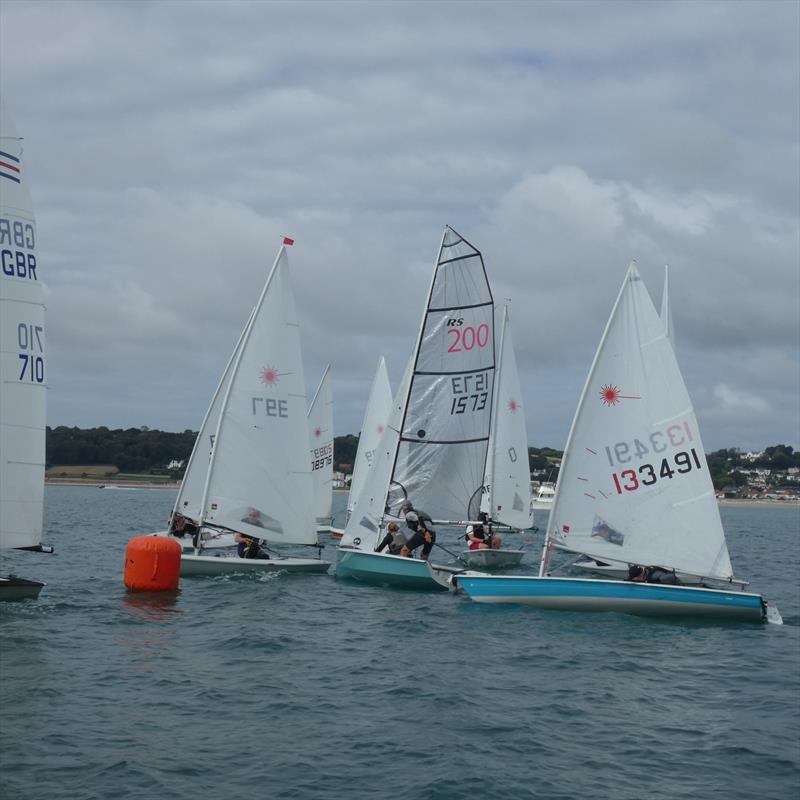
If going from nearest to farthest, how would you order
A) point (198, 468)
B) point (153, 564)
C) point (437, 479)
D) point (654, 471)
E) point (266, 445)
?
point (654, 471) → point (153, 564) → point (437, 479) → point (266, 445) → point (198, 468)

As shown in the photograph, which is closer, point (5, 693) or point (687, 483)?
point (5, 693)

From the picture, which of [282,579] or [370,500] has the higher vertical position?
[370,500]

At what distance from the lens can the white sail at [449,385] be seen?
22703mm

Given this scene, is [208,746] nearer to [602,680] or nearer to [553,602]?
[602,680]

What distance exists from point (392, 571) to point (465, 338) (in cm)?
554

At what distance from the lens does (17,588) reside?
634 inches

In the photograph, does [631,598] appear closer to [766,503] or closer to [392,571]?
[392,571]

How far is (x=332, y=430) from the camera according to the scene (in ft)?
131

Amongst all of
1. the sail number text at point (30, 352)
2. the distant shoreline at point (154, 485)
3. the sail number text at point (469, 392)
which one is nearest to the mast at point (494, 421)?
the sail number text at point (469, 392)

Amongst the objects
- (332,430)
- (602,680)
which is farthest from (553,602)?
(332,430)

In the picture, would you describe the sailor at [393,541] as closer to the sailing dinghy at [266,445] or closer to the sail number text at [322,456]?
the sailing dinghy at [266,445]

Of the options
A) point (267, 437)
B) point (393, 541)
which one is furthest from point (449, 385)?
point (267, 437)

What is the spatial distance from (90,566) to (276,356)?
7044mm

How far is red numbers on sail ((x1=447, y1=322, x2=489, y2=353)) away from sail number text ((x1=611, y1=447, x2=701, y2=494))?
571 centimetres
